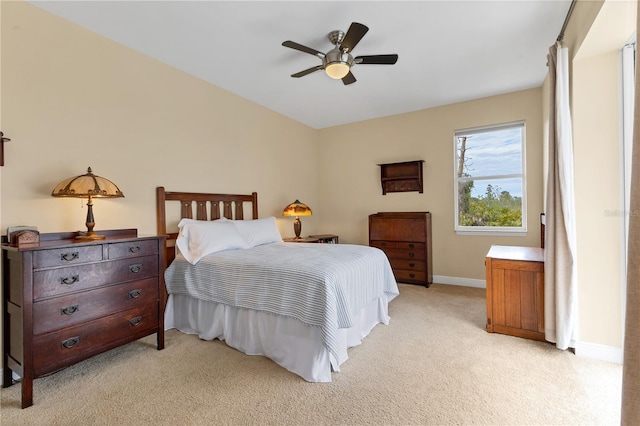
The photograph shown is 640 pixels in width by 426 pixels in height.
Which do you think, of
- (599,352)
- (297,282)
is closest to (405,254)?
(599,352)

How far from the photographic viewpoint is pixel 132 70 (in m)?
2.81

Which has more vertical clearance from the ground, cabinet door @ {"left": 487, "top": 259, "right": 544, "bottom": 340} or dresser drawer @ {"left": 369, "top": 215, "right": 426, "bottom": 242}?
dresser drawer @ {"left": 369, "top": 215, "right": 426, "bottom": 242}

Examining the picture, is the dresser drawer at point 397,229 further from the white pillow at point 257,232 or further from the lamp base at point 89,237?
the lamp base at point 89,237

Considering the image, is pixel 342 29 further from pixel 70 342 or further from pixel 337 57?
pixel 70 342

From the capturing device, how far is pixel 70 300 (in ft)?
6.40

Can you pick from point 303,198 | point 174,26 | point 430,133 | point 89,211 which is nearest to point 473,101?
point 430,133

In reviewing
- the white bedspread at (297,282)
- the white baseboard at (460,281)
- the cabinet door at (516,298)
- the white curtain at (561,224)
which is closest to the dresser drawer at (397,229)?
the white baseboard at (460,281)

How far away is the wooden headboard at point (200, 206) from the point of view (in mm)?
3017

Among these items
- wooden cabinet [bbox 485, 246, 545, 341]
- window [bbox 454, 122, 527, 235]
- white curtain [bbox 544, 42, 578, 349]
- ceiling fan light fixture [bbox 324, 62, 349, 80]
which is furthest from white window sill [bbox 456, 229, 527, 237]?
ceiling fan light fixture [bbox 324, 62, 349, 80]

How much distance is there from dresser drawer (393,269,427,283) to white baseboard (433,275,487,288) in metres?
0.40

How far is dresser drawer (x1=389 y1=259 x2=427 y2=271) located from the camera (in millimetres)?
4242

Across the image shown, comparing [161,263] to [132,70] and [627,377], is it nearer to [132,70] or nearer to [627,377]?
[132,70]

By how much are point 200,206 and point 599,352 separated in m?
3.83

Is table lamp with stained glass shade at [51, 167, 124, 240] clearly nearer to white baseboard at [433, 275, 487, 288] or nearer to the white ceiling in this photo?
the white ceiling
